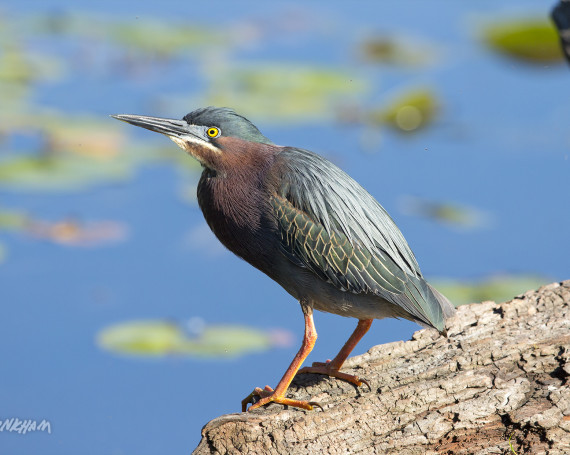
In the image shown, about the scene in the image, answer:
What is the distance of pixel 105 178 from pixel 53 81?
2.33 meters

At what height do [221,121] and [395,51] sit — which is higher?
[395,51]

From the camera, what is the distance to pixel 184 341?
221 inches

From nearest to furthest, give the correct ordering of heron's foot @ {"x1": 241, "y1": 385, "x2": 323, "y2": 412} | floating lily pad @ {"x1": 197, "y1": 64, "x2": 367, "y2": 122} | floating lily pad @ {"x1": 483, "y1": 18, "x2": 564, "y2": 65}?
1. heron's foot @ {"x1": 241, "y1": 385, "x2": 323, "y2": 412}
2. floating lily pad @ {"x1": 197, "y1": 64, "x2": 367, "y2": 122}
3. floating lily pad @ {"x1": 483, "y1": 18, "x2": 564, "y2": 65}

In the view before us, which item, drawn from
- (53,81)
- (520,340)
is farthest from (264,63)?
(520,340)

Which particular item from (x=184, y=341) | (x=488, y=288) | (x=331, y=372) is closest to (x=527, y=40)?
(x=488, y=288)

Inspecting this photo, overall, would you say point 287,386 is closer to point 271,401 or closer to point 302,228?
point 271,401

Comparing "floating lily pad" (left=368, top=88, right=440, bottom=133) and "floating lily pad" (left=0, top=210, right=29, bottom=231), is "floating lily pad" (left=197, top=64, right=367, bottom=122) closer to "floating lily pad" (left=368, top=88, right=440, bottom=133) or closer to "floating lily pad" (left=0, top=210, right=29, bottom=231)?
"floating lily pad" (left=368, top=88, right=440, bottom=133)

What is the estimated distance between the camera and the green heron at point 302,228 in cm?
391

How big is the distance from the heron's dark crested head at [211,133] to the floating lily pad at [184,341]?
6.07 ft

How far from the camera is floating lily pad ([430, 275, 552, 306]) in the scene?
19.5 ft

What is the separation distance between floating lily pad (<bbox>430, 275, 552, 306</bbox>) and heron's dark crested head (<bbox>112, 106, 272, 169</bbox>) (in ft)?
8.31

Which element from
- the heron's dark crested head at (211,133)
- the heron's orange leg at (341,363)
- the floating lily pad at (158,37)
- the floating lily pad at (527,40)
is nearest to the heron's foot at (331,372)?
the heron's orange leg at (341,363)

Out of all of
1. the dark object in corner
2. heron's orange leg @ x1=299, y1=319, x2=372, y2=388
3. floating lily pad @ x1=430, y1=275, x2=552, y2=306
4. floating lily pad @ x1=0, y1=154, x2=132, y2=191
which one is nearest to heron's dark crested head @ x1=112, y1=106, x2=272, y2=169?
heron's orange leg @ x1=299, y1=319, x2=372, y2=388

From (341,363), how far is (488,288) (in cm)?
226
